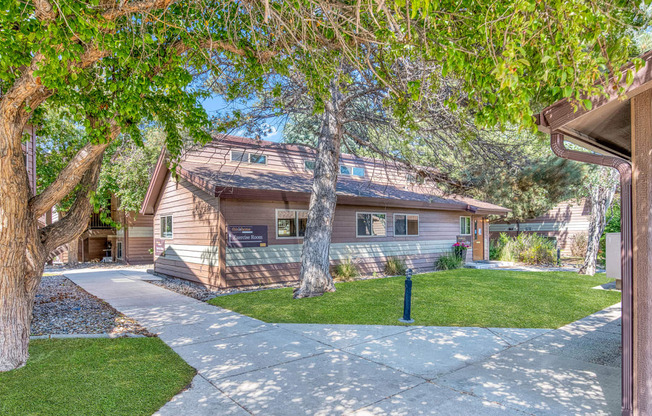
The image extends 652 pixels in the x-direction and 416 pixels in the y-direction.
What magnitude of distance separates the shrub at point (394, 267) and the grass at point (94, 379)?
9663 mm

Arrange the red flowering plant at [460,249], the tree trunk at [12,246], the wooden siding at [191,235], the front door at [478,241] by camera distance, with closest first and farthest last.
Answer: the tree trunk at [12,246] → the wooden siding at [191,235] → the red flowering plant at [460,249] → the front door at [478,241]

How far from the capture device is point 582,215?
23328mm

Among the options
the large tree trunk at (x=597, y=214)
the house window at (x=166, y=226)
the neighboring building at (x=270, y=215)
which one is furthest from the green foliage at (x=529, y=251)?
the house window at (x=166, y=226)

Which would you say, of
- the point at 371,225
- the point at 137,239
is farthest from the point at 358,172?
the point at 137,239

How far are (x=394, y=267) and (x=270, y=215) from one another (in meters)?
5.19

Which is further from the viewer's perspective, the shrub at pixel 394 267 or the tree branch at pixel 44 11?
the shrub at pixel 394 267

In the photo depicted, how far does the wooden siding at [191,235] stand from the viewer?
11.1 meters

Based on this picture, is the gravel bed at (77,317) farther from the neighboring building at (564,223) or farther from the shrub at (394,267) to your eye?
the neighboring building at (564,223)

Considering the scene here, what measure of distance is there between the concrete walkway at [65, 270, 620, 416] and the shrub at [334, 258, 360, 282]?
5.83 m

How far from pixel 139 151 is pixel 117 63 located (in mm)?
12681

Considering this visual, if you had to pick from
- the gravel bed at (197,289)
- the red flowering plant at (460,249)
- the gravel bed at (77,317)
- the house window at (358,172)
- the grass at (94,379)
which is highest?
the house window at (358,172)

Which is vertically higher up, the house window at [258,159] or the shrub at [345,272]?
the house window at [258,159]

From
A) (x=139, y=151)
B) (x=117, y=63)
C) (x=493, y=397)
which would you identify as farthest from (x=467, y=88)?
(x=139, y=151)

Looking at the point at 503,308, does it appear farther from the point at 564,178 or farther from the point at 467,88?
the point at 564,178
